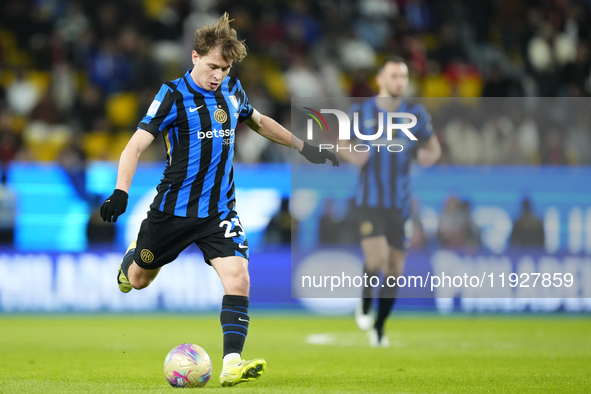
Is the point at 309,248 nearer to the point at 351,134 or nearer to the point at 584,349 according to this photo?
the point at 351,134

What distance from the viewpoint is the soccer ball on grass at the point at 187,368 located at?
5.22 m

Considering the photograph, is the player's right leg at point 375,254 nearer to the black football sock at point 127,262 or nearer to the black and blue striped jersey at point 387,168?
the black and blue striped jersey at point 387,168

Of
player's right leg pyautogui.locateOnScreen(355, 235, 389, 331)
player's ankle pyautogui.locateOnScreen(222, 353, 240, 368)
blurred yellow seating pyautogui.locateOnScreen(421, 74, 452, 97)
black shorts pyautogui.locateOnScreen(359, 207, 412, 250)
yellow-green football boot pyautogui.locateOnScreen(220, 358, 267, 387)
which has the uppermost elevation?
blurred yellow seating pyautogui.locateOnScreen(421, 74, 452, 97)

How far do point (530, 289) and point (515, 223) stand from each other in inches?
36.7

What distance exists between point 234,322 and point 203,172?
1013 millimetres

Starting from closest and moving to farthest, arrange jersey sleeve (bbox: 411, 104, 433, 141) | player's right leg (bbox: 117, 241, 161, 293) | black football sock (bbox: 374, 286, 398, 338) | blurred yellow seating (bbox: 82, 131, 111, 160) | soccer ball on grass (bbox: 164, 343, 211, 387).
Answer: soccer ball on grass (bbox: 164, 343, 211, 387) < player's right leg (bbox: 117, 241, 161, 293) < black football sock (bbox: 374, 286, 398, 338) < jersey sleeve (bbox: 411, 104, 433, 141) < blurred yellow seating (bbox: 82, 131, 111, 160)

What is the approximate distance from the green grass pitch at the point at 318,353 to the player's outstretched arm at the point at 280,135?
159 centimetres

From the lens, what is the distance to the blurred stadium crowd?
46.2ft

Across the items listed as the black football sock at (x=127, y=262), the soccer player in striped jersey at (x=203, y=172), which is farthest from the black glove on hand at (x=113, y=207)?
the black football sock at (x=127, y=262)

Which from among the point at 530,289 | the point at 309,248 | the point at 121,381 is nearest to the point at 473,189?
the point at 530,289

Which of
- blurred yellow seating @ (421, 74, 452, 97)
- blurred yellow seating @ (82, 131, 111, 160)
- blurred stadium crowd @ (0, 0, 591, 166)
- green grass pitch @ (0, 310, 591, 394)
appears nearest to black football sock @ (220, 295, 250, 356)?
green grass pitch @ (0, 310, 591, 394)

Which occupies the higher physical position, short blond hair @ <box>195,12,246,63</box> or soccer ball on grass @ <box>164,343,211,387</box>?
short blond hair @ <box>195,12,246,63</box>

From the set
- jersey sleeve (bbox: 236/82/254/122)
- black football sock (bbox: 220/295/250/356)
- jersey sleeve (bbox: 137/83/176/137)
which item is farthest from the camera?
jersey sleeve (bbox: 236/82/254/122)

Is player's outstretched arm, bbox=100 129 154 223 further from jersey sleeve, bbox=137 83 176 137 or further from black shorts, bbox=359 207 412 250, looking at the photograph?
black shorts, bbox=359 207 412 250
